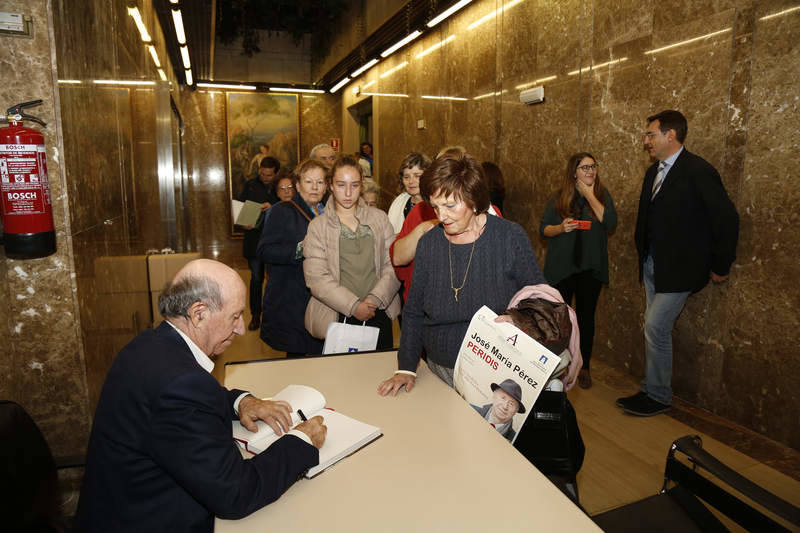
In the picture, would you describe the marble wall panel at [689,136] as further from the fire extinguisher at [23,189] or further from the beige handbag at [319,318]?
the fire extinguisher at [23,189]

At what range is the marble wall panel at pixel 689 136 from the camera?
300 cm

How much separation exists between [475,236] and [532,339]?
2.08ft

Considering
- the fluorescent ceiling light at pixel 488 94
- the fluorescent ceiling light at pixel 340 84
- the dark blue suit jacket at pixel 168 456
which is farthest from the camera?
A: the fluorescent ceiling light at pixel 340 84

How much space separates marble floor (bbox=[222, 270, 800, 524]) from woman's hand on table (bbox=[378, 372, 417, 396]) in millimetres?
1281

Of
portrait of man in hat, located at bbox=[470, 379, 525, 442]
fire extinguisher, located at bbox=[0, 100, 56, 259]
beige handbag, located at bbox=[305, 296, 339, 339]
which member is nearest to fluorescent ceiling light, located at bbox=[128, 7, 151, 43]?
fire extinguisher, located at bbox=[0, 100, 56, 259]

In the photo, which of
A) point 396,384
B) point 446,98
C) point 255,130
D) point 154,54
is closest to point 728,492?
point 396,384

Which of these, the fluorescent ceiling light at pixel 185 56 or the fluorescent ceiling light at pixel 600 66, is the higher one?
the fluorescent ceiling light at pixel 185 56

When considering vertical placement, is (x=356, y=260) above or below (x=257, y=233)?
above

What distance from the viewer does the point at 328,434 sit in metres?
1.55

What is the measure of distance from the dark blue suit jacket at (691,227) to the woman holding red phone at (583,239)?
1.54 feet

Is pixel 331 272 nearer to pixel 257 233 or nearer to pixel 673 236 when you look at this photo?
pixel 673 236

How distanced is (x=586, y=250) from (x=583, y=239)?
88mm

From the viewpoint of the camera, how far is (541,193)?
200 inches

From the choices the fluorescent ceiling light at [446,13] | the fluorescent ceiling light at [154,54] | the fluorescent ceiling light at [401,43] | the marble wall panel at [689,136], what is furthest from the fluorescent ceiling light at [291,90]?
the marble wall panel at [689,136]
